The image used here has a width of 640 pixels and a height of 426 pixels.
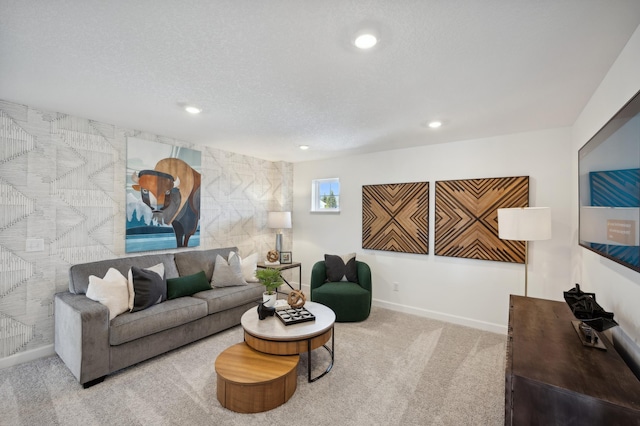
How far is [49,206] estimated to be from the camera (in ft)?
9.21

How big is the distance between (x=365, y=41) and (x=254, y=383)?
2305mm

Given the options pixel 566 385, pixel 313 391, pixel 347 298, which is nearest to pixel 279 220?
pixel 347 298

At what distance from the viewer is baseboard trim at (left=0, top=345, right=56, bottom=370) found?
2.57 m

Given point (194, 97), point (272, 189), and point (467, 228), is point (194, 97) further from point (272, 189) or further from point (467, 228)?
point (467, 228)

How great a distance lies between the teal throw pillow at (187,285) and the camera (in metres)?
3.15

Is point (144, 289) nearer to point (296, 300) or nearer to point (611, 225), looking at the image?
point (296, 300)

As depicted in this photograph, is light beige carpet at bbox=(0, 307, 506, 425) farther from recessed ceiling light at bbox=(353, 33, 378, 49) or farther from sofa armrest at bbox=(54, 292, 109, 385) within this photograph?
recessed ceiling light at bbox=(353, 33, 378, 49)

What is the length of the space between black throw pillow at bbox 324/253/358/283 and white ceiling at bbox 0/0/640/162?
1971mm

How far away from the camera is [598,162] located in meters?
1.86

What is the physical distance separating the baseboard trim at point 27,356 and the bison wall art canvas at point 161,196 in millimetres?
1145

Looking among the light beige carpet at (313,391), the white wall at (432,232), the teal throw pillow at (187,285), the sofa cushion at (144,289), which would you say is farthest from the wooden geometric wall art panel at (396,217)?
the sofa cushion at (144,289)

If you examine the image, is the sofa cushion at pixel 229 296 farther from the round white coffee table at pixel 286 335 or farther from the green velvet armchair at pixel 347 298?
the green velvet armchair at pixel 347 298

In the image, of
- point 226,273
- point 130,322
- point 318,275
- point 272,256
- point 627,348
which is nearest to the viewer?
point 627,348

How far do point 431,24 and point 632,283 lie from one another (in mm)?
1741
